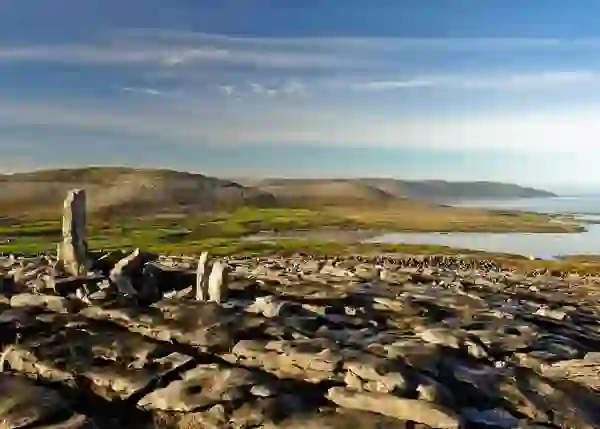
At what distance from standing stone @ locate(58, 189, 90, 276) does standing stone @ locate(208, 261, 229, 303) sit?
8050mm

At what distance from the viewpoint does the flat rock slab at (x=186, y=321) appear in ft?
88.7

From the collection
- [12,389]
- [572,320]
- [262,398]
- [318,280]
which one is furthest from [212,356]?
[572,320]

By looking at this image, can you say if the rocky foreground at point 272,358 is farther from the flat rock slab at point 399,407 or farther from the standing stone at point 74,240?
the standing stone at point 74,240

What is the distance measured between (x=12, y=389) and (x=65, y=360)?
2.53 m

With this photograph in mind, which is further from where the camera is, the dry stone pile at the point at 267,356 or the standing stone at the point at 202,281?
the standing stone at the point at 202,281

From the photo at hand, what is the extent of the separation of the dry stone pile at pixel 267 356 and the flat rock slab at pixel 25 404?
5 centimetres

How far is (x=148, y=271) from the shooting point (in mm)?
35562

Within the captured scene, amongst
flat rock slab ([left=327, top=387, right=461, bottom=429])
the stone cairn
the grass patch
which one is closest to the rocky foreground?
flat rock slab ([left=327, top=387, right=461, bottom=429])

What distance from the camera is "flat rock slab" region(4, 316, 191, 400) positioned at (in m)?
24.1

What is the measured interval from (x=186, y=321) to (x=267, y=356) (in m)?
4.54

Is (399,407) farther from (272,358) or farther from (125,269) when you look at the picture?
(125,269)

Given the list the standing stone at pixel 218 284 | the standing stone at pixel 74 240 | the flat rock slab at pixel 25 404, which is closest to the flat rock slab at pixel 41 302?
the standing stone at pixel 74 240

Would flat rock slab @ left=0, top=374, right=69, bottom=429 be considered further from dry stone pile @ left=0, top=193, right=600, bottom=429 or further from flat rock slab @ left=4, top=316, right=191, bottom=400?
flat rock slab @ left=4, top=316, right=191, bottom=400

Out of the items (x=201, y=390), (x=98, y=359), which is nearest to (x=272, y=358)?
(x=201, y=390)
